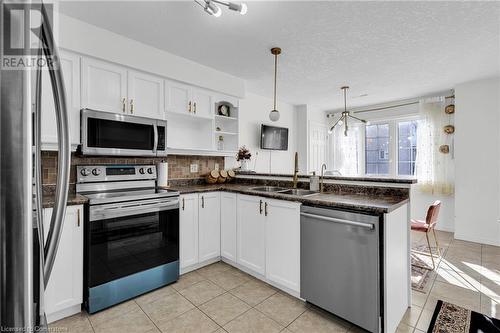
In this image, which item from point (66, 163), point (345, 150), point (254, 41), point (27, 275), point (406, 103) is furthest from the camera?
point (345, 150)

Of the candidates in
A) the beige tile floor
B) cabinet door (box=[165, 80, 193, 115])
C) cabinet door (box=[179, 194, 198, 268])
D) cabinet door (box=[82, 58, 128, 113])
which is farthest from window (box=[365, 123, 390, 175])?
cabinet door (box=[82, 58, 128, 113])

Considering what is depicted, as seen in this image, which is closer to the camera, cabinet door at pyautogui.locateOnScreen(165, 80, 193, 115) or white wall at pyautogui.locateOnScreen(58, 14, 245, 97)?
white wall at pyautogui.locateOnScreen(58, 14, 245, 97)

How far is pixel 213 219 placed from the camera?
2.85 meters

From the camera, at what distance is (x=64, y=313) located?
1.92 m

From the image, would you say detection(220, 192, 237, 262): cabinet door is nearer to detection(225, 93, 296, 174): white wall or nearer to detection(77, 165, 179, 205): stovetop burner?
detection(77, 165, 179, 205): stovetop burner

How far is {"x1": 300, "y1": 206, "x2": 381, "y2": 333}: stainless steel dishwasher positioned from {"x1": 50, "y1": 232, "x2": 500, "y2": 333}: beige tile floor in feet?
0.55

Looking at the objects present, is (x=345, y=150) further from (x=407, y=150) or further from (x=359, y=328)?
(x=359, y=328)

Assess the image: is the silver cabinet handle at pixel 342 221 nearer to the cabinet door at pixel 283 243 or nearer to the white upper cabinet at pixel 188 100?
the cabinet door at pixel 283 243

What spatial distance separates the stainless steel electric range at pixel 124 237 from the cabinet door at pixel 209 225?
0.32m

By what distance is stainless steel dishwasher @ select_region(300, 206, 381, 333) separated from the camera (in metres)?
1.66

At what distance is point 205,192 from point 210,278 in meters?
0.91

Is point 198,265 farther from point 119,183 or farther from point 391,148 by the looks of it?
point 391,148

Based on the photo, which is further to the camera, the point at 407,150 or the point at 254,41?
the point at 407,150

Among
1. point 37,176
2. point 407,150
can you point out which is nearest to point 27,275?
point 37,176
